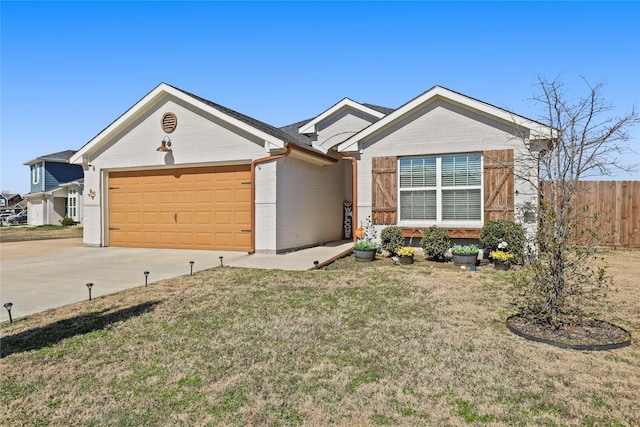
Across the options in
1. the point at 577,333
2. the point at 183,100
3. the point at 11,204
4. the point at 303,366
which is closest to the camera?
the point at 303,366

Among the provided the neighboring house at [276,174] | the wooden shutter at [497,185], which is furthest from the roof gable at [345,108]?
the wooden shutter at [497,185]

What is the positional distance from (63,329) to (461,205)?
8.61m

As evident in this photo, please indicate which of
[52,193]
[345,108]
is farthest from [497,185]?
[52,193]

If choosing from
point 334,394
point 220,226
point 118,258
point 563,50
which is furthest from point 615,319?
point 118,258

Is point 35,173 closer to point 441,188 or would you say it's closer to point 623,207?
point 441,188

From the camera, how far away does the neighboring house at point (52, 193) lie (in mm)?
28031

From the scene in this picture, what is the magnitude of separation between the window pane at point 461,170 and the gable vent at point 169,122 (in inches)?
314

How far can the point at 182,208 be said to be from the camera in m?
11.9

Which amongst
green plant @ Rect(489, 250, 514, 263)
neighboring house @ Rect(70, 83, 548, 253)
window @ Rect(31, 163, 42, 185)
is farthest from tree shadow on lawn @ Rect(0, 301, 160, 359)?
window @ Rect(31, 163, 42, 185)

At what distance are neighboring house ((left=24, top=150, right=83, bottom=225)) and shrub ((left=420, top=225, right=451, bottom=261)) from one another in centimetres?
2625

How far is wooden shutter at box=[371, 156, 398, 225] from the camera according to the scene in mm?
10430

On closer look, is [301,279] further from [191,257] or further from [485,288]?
[191,257]

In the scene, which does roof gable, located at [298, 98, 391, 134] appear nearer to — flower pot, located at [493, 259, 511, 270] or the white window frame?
the white window frame

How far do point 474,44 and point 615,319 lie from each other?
7.38 m
